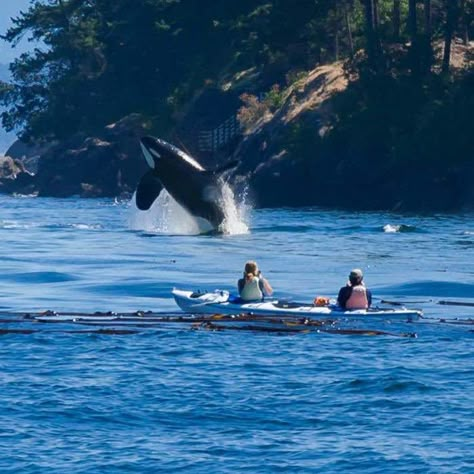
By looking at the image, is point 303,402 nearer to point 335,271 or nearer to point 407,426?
point 407,426

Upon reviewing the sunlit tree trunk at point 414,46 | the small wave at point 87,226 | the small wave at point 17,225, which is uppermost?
the sunlit tree trunk at point 414,46

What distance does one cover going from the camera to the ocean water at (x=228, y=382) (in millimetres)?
20938

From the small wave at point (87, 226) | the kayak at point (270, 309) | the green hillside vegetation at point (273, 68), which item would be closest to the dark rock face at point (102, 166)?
the green hillside vegetation at point (273, 68)

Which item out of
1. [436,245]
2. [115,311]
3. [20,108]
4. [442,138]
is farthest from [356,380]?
[20,108]

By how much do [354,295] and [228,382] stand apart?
19.7ft

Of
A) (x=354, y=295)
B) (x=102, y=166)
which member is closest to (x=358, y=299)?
(x=354, y=295)

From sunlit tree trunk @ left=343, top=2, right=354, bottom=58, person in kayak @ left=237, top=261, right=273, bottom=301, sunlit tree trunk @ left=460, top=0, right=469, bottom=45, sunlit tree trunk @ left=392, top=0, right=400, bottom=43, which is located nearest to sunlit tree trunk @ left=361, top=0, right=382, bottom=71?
sunlit tree trunk @ left=392, top=0, right=400, bottom=43

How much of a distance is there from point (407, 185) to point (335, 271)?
38947mm

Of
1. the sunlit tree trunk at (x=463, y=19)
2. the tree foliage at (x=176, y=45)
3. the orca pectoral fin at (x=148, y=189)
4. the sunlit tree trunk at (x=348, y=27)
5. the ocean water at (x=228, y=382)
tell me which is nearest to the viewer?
the ocean water at (x=228, y=382)

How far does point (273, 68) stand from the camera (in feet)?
343

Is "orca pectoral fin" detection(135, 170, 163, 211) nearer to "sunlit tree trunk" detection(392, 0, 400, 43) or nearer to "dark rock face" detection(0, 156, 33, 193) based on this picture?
"sunlit tree trunk" detection(392, 0, 400, 43)

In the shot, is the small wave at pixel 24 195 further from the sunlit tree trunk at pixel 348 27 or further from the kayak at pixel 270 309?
the kayak at pixel 270 309

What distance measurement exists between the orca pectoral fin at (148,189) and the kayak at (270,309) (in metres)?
19.8

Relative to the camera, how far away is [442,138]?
267 feet
